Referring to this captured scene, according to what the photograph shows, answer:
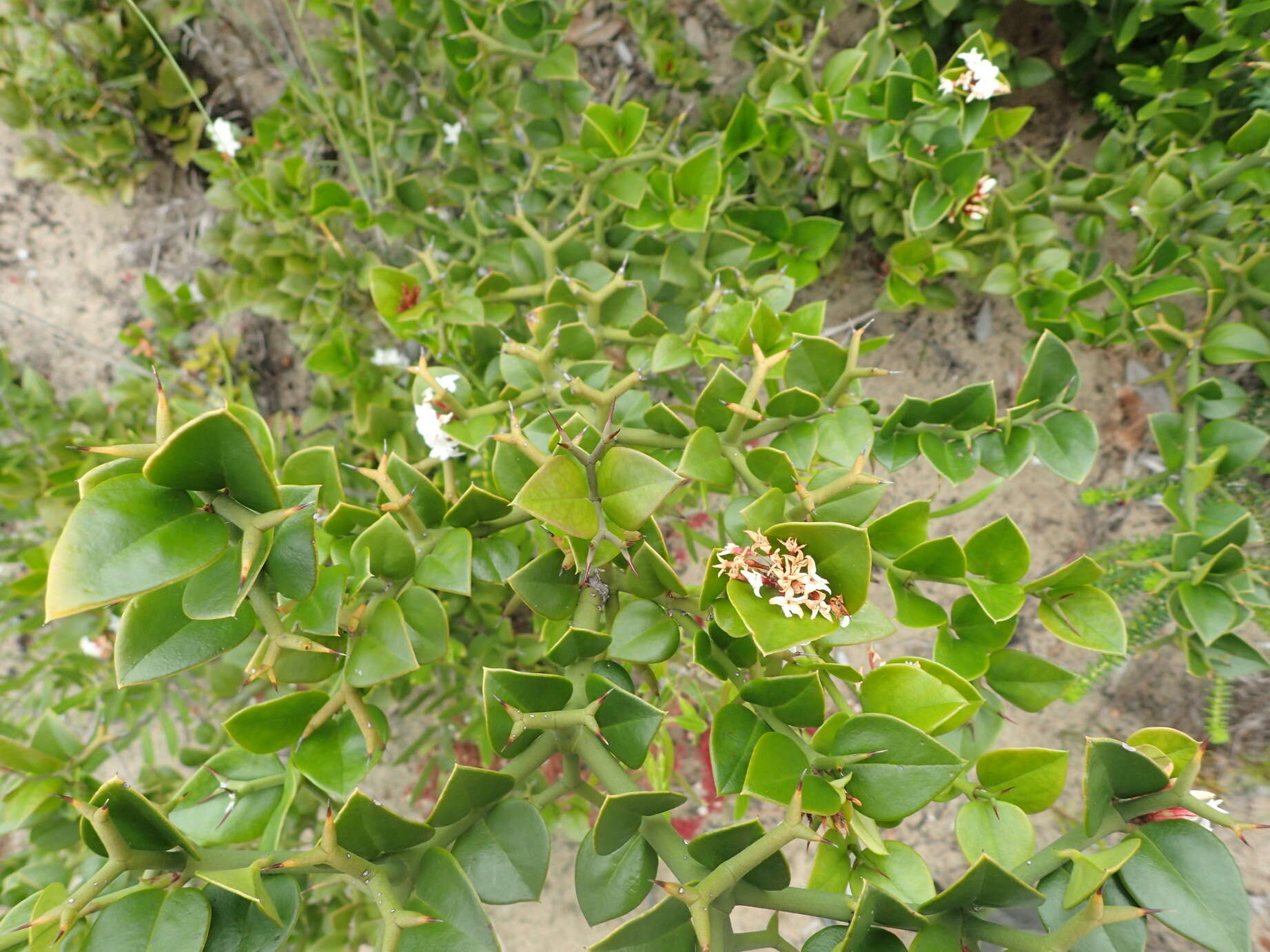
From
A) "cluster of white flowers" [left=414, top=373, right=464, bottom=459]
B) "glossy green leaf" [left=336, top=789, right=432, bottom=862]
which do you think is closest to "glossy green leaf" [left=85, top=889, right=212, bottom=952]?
"glossy green leaf" [left=336, top=789, right=432, bottom=862]

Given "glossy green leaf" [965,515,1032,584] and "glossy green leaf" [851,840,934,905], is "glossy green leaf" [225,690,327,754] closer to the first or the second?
"glossy green leaf" [851,840,934,905]

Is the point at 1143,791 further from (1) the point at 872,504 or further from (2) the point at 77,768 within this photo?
(2) the point at 77,768

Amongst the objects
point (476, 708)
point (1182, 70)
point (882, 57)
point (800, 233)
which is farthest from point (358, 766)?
point (1182, 70)

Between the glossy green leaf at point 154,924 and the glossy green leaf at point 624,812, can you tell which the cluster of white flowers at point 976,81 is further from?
the glossy green leaf at point 154,924

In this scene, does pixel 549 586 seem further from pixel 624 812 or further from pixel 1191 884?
pixel 1191 884

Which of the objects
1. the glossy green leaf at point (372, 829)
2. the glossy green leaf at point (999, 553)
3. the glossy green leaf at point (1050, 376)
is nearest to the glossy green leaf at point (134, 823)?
the glossy green leaf at point (372, 829)

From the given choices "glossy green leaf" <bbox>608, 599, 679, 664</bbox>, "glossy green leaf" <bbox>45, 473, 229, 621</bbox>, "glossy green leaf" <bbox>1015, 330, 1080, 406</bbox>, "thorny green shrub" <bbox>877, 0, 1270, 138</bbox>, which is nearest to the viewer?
"glossy green leaf" <bbox>45, 473, 229, 621</bbox>
